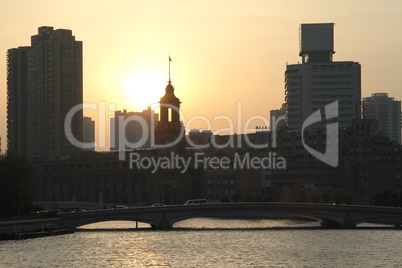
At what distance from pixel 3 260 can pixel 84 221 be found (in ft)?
161

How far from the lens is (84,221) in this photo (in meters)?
161

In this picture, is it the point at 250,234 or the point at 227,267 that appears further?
the point at 250,234

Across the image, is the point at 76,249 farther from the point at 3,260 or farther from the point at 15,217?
the point at 15,217

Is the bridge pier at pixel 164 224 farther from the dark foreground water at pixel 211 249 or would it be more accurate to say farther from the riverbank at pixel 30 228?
the riverbank at pixel 30 228

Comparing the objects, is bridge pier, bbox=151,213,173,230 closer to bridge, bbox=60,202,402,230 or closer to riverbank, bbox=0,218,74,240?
bridge, bbox=60,202,402,230

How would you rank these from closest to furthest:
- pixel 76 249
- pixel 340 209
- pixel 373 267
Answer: pixel 373 267 < pixel 76 249 < pixel 340 209

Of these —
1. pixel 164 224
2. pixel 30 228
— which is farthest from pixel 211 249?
pixel 164 224

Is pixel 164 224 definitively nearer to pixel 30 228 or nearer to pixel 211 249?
pixel 30 228

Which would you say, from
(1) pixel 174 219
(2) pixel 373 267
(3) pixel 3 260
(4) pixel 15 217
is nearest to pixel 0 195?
(4) pixel 15 217

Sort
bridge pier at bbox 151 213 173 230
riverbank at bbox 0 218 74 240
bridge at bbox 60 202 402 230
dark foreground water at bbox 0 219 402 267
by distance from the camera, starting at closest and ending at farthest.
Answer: dark foreground water at bbox 0 219 402 267 < riverbank at bbox 0 218 74 240 < bridge at bbox 60 202 402 230 < bridge pier at bbox 151 213 173 230

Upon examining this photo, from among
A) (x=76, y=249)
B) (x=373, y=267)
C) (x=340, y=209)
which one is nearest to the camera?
(x=373, y=267)

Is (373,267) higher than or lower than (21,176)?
lower

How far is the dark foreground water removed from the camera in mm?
112375

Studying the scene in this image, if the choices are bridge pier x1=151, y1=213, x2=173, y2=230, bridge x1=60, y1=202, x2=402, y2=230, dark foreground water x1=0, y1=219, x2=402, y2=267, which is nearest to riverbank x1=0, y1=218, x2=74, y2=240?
dark foreground water x1=0, y1=219, x2=402, y2=267
